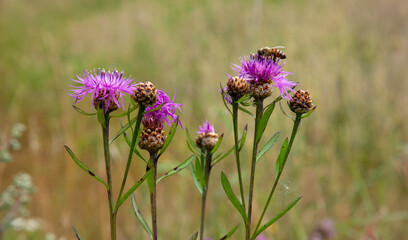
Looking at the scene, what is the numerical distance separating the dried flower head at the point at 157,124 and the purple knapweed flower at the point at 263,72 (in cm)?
16

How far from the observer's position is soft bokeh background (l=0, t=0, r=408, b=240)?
8.11ft

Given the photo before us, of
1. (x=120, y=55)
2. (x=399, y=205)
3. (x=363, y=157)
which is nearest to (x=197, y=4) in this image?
(x=120, y=55)

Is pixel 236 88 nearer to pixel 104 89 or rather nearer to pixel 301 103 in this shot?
pixel 301 103

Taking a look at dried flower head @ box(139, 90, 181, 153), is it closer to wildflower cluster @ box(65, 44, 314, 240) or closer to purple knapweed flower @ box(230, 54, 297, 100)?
wildflower cluster @ box(65, 44, 314, 240)

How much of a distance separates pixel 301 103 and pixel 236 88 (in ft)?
0.41

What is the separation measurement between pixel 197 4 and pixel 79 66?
2.88 m

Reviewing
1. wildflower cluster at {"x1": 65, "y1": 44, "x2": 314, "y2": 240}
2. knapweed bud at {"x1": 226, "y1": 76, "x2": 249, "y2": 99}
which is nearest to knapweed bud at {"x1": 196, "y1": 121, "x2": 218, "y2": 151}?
wildflower cluster at {"x1": 65, "y1": 44, "x2": 314, "y2": 240}

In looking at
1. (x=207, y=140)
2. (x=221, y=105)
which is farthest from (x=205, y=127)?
(x=221, y=105)

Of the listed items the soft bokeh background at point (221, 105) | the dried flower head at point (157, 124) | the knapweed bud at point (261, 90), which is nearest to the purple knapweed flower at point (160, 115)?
the dried flower head at point (157, 124)

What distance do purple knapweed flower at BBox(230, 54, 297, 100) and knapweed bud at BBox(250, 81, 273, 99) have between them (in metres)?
0.02

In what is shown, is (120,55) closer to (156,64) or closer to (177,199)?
(156,64)

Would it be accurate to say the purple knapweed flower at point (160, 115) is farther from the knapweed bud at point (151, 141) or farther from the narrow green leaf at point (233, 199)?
the narrow green leaf at point (233, 199)

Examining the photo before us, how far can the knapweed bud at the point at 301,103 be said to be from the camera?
0.75 m

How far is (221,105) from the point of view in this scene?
10.5 feet
